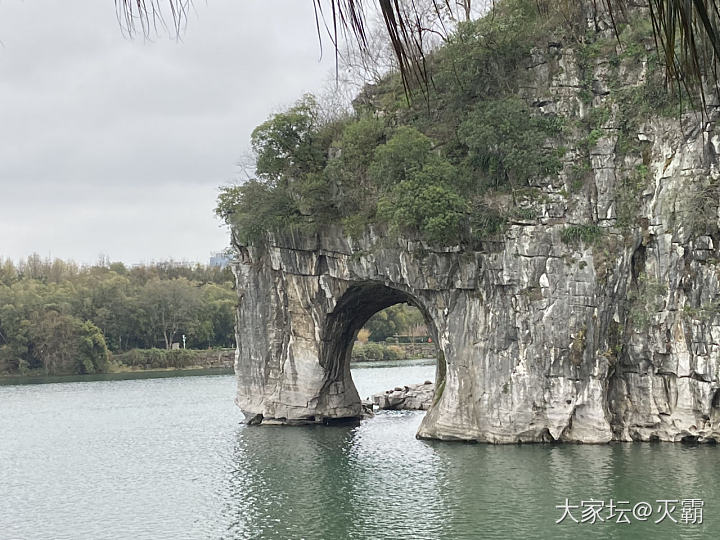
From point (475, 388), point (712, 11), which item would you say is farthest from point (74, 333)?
point (712, 11)

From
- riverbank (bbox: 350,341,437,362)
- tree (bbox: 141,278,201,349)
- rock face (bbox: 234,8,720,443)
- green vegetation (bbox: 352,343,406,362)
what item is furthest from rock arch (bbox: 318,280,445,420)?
tree (bbox: 141,278,201,349)

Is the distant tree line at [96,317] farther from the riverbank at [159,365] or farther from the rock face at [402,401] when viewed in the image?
the rock face at [402,401]

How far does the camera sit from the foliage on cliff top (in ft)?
70.8

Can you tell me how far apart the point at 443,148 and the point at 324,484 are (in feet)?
31.5

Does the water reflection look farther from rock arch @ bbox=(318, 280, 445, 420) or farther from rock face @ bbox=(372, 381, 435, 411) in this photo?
rock face @ bbox=(372, 381, 435, 411)

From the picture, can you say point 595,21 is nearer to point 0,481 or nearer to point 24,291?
point 0,481

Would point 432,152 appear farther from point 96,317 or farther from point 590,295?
point 96,317

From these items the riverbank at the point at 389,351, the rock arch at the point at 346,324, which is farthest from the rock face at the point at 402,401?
the riverbank at the point at 389,351

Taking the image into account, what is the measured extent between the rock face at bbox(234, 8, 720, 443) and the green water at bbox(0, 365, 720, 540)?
92cm

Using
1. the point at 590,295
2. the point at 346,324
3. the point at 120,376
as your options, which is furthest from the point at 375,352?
the point at 590,295

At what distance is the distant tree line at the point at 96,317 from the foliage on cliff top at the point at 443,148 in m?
30.9

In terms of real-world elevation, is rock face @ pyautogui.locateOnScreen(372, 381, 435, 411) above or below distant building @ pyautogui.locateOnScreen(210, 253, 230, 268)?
below

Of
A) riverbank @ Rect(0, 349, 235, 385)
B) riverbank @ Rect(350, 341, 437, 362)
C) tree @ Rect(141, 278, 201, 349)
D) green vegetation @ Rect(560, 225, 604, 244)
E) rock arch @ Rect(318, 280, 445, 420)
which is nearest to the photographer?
green vegetation @ Rect(560, 225, 604, 244)

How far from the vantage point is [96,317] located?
60.3 meters
